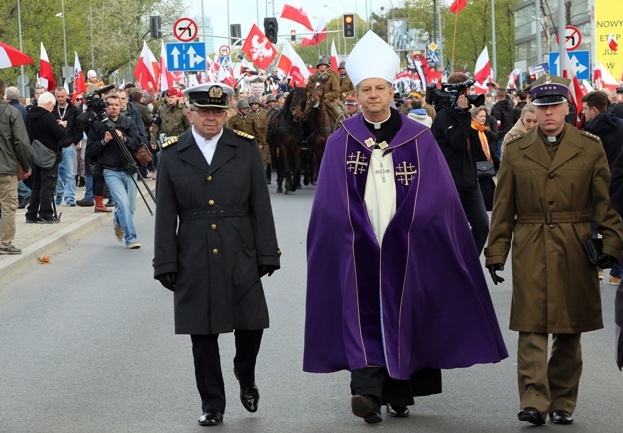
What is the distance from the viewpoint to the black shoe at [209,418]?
25.1 ft

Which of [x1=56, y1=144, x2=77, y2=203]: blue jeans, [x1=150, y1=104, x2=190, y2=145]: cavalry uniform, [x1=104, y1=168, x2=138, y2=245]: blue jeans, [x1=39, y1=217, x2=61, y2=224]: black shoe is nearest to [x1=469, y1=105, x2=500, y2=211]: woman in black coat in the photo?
[x1=104, y1=168, x2=138, y2=245]: blue jeans

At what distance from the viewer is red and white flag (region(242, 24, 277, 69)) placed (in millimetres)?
41250

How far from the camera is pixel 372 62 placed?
7879 millimetres

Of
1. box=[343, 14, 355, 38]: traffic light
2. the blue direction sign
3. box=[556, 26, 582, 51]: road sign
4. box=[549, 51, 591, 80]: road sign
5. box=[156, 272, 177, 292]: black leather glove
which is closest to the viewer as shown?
box=[156, 272, 177, 292]: black leather glove

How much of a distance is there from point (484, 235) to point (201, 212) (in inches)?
189

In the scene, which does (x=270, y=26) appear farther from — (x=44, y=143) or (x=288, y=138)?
(x=44, y=143)

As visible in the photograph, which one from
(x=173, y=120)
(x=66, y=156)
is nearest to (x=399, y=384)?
(x=66, y=156)

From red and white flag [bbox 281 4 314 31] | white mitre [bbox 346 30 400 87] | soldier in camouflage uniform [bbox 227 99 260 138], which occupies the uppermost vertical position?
red and white flag [bbox 281 4 314 31]

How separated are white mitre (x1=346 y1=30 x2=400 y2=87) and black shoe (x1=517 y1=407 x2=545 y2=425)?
1.99 metres

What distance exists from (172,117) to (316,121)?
2.92m

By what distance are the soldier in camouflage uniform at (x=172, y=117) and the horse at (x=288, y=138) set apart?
2300mm

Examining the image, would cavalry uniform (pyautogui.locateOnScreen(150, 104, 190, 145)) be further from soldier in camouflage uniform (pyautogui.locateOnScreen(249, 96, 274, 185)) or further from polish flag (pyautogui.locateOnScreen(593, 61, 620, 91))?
polish flag (pyautogui.locateOnScreen(593, 61, 620, 91))

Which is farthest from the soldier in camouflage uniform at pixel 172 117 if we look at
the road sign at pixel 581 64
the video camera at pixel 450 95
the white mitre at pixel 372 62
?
the white mitre at pixel 372 62

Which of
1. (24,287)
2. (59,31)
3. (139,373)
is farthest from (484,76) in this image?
(59,31)
